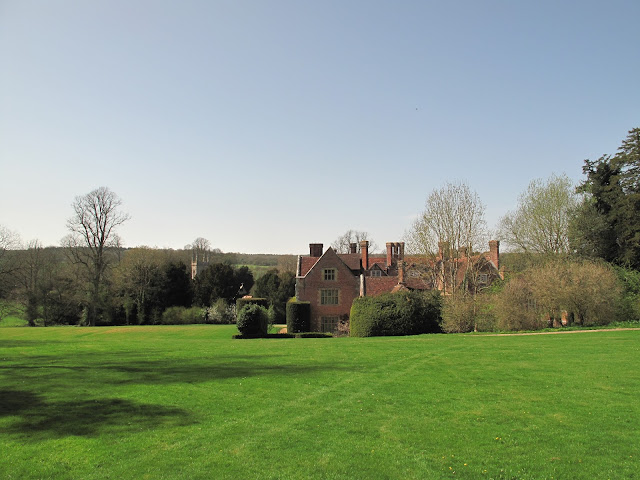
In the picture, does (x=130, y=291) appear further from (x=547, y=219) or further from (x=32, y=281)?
(x=547, y=219)

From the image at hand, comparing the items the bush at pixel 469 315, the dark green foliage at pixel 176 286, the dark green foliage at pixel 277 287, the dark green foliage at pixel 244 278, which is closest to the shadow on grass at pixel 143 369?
the bush at pixel 469 315

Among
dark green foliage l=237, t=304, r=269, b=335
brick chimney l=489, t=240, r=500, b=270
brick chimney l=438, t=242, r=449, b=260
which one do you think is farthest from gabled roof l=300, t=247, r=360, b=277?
brick chimney l=489, t=240, r=500, b=270

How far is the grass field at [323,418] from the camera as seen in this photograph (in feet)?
23.9

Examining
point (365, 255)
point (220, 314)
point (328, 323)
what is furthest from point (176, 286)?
point (328, 323)

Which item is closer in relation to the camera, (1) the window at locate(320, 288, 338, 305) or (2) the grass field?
(2) the grass field

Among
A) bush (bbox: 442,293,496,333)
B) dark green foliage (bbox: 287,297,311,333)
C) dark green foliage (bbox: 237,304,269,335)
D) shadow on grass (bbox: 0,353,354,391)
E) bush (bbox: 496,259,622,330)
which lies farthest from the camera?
dark green foliage (bbox: 287,297,311,333)

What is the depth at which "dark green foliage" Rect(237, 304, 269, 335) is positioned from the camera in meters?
37.3

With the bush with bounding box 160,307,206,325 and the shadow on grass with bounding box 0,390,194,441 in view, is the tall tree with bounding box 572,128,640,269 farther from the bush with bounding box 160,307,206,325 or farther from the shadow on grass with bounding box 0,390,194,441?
the bush with bounding box 160,307,206,325

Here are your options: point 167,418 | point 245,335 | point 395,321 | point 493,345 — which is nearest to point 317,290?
point 245,335

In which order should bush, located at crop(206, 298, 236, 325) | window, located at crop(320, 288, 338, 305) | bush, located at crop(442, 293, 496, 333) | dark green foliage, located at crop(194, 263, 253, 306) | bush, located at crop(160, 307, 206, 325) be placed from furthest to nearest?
dark green foliage, located at crop(194, 263, 253, 306)
bush, located at crop(206, 298, 236, 325)
bush, located at crop(160, 307, 206, 325)
window, located at crop(320, 288, 338, 305)
bush, located at crop(442, 293, 496, 333)

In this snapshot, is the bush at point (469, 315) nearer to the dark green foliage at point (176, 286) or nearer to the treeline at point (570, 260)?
the treeline at point (570, 260)

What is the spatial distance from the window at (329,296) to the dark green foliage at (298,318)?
6.32 feet

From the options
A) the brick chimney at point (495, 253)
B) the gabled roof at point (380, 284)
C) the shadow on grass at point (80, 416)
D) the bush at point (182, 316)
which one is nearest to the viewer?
the shadow on grass at point (80, 416)

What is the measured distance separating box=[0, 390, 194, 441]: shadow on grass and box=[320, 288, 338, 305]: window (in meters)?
36.2
